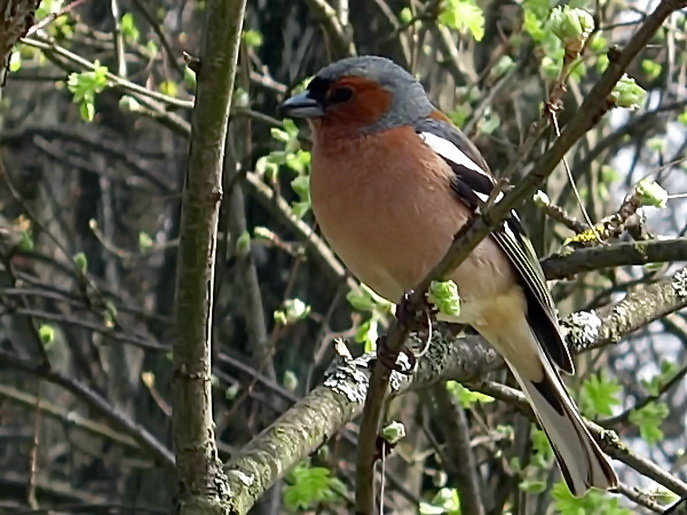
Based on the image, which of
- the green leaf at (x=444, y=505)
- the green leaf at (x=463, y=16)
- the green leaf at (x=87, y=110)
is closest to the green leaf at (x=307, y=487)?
the green leaf at (x=444, y=505)

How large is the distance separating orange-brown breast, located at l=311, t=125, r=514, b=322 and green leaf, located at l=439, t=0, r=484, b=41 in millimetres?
781

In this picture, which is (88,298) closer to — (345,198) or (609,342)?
(345,198)

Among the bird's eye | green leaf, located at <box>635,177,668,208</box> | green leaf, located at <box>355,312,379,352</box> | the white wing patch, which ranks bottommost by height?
green leaf, located at <box>355,312,379,352</box>

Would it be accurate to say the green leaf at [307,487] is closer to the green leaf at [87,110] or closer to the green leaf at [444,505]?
the green leaf at [444,505]

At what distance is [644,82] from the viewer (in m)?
5.32

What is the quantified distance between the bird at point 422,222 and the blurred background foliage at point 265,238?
27 centimetres

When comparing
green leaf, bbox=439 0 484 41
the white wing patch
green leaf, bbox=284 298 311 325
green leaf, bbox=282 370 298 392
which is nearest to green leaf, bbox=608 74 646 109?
the white wing patch

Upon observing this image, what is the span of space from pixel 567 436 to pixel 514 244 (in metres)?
0.54

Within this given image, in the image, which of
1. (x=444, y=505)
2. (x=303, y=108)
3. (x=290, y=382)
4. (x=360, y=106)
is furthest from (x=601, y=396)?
(x=290, y=382)

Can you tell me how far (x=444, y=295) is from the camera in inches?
78.0

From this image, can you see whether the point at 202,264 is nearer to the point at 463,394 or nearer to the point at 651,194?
the point at 651,194

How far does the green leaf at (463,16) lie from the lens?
3.81m

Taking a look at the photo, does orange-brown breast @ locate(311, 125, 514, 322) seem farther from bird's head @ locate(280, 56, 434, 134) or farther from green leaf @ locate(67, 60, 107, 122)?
green leaf @ locate(67, 60, 107, 122)

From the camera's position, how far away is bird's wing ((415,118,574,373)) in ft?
10.1
